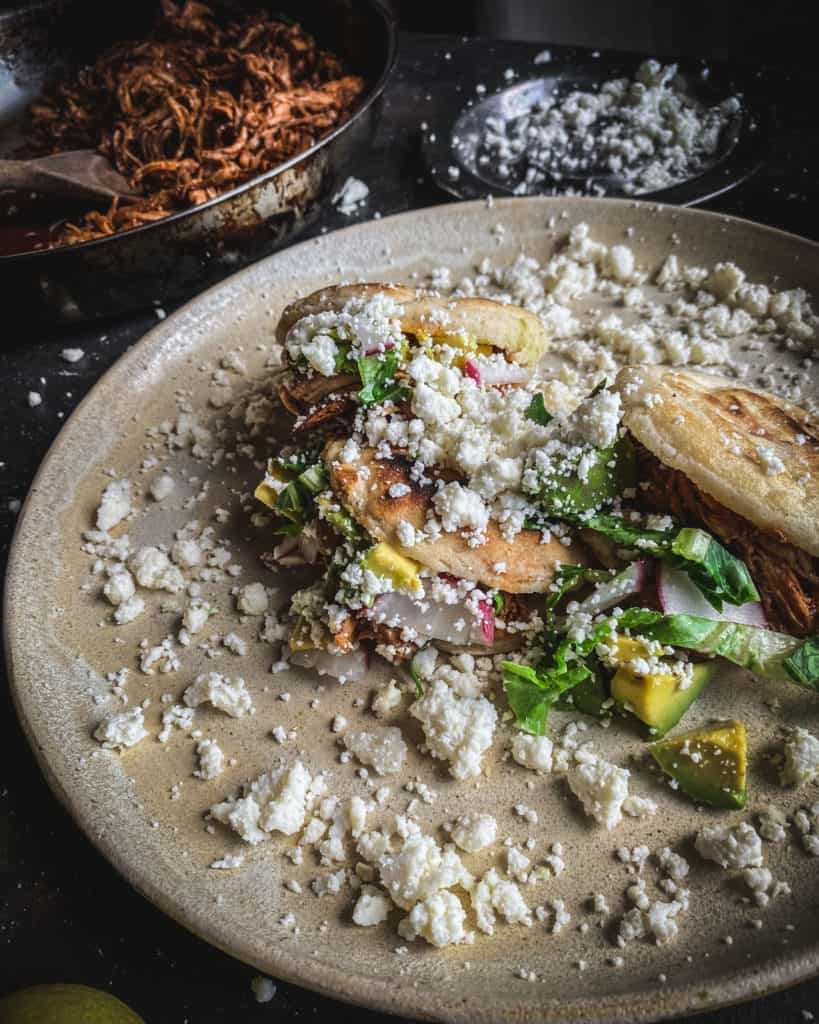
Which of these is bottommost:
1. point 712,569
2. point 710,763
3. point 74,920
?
point 74,920

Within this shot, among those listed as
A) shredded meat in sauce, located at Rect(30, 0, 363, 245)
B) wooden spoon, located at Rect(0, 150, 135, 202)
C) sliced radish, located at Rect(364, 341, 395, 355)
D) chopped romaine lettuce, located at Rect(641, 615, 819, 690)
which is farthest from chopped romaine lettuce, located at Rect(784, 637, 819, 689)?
wooden spoon, located at Rect(0, 150, 135, 202)

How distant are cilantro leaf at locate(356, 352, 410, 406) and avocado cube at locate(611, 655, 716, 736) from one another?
2.52 feet

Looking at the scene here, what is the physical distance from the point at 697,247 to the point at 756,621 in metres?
1.29

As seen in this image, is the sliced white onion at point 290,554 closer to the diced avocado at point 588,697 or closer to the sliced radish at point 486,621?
the sliced radish at point 486,621

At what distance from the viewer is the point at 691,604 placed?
6.02ft

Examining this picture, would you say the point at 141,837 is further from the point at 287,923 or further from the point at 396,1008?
the point at 396,1008

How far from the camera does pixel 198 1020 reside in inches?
69.9

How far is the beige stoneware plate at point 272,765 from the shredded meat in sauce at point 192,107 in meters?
0.77

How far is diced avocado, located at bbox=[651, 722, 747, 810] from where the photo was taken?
5.62 feet

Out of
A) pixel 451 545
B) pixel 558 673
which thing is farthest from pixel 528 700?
pixel 451 545

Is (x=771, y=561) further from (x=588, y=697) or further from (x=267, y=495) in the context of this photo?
(x=267, y=495)

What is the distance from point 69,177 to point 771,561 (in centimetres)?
259

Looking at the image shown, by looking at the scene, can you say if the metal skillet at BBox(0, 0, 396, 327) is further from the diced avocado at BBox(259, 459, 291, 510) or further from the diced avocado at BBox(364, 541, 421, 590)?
the diced avocado at BBox(364, 541, 421, 590)

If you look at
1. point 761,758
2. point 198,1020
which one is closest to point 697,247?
point 761,758
